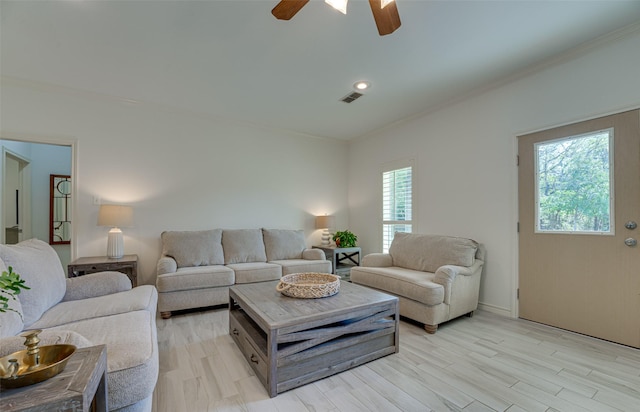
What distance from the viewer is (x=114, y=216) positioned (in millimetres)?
3230

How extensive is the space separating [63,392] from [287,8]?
6.33 ft

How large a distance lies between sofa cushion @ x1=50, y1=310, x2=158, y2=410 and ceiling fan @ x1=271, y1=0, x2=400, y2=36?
1.92m

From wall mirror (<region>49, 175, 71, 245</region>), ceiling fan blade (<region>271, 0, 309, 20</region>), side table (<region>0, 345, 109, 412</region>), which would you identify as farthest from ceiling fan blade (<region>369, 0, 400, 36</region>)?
wall mirror (<region>49, 175, 71, 245</region>)

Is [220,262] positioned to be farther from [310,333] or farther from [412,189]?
[412,189]

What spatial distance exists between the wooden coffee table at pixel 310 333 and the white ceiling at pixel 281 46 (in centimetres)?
215

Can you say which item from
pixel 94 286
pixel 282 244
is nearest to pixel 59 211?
pixel 94 286

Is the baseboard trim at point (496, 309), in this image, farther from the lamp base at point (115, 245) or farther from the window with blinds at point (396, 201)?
the lamp base at point (115, 245)

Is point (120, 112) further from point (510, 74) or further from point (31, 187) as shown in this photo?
point (510, 74)

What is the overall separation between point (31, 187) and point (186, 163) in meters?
2.75

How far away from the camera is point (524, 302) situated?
2.92m

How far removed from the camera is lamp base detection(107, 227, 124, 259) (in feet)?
10.7

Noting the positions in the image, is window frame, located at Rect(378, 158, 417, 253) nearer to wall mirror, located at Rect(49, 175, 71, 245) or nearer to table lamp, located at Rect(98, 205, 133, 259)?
table lamp, located at Rect(98, 205, 133, 259)

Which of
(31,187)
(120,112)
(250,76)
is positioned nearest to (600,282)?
(250,76)

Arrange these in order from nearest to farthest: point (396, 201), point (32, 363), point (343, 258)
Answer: point (32, 363) < point (396, 201) < point (343, 258)
